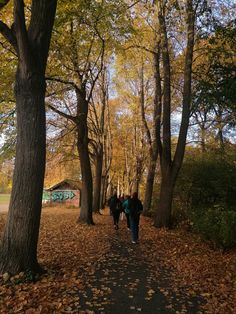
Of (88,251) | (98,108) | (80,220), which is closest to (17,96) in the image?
(88,251)

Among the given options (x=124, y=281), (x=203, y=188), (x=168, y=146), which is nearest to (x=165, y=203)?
(x=203, y=188)

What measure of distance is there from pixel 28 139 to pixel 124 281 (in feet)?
11.8

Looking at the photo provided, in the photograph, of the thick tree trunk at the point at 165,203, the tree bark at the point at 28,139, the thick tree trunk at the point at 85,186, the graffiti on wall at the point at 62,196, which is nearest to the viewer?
the tree bark at the point at 28,139

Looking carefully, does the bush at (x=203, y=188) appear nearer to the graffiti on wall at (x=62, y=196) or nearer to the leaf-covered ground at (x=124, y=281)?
the leaf-covered ground at (x=124, y=281)

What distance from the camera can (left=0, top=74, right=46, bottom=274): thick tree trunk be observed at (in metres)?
8.02

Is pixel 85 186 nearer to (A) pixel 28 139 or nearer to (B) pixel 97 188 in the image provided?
(B) pixel 97 188

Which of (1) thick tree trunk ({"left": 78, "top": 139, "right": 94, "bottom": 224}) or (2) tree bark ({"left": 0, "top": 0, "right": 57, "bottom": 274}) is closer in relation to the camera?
(2) tree bark ({"left": 0, "top": 0, "right": 57, "bottom": 274})

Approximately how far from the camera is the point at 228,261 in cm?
1118

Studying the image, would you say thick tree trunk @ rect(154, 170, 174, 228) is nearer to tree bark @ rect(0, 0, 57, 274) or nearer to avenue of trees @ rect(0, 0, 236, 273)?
avenue of trees @ rect(0, 0, 236, 273)

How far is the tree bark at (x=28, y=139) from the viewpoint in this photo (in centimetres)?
798

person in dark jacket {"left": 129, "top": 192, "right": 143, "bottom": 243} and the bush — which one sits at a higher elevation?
the bush

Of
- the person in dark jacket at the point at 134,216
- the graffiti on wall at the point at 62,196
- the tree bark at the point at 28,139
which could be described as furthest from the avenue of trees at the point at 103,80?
the graffiti on wall at the point at 62,196

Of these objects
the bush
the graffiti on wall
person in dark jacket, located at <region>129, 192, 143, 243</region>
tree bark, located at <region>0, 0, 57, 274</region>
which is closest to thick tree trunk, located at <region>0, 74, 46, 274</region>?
tree bark, located at <region>0, 0, 57, 274</region>

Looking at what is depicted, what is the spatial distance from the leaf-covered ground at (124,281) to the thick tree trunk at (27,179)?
58cm
